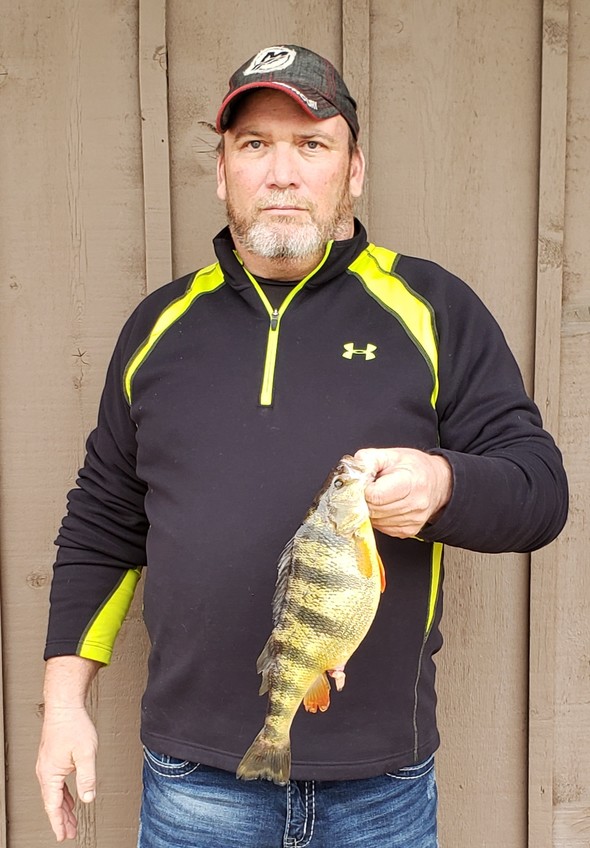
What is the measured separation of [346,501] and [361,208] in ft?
4.76

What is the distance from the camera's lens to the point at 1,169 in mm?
2902

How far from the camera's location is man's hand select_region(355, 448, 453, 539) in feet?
5.79

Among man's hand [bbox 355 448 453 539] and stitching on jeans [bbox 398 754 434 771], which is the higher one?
man's hand [bbox 355 448 453 539]

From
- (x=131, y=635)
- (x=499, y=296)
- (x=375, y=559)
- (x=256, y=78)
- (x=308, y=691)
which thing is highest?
(x=256, y=78)

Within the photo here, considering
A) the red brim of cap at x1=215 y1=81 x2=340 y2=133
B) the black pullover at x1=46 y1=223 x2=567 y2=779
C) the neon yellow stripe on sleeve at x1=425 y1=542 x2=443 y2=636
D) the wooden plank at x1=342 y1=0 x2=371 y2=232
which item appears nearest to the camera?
the black pullover at x1=46 y1=223 x2=567 y2=779

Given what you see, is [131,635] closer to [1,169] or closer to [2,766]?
[2,766]

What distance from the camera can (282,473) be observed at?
2164 millimetres

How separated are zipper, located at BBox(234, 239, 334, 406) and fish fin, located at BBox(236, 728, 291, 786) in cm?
77

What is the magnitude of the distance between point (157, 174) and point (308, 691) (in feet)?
5.60

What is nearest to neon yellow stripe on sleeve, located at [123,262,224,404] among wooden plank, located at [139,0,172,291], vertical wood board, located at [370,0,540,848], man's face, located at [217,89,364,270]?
man's face, located at [217,89,364,270]

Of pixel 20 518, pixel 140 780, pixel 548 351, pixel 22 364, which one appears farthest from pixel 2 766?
pixel 548 351

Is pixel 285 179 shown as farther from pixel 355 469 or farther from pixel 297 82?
pixel 355 469

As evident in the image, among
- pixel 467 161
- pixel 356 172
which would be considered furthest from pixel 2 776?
pixel 467 161

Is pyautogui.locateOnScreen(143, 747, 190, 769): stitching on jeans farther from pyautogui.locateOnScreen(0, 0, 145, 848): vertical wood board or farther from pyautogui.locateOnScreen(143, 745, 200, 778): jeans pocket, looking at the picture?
pyautogui.locateOnScreen(0, 0, 145, 848): vertical wood board
